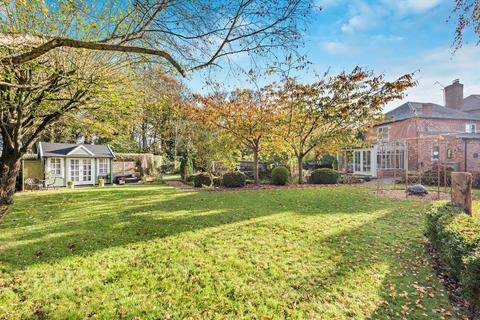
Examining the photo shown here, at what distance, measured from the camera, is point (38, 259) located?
160 inches

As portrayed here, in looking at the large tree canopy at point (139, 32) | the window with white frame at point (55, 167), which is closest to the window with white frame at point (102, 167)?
the window with white frame at point (55, 167)

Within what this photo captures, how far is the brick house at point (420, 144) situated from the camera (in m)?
17.3

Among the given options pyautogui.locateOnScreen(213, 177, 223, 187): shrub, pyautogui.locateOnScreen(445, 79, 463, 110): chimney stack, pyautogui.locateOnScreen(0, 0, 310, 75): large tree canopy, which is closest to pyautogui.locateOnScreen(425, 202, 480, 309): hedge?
pyautogui.locateOnScreen(0, 0, 310, 75): large tree canopy

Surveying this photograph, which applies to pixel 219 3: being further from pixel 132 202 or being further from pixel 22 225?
pixel 132 202

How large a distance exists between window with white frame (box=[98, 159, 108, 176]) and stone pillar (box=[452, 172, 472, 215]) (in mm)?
20675

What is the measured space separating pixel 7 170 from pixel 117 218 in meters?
5.35

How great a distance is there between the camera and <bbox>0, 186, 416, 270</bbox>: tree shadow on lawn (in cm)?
464

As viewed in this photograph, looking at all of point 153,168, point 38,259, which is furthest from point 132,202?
point 153,168

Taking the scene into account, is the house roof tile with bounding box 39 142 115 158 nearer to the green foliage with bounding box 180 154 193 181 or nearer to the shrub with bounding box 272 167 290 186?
the green foliage with bounding box 180 154 193 181

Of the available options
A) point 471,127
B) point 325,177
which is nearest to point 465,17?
point 325,177

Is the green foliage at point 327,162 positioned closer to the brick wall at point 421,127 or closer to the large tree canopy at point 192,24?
the brick wall at point 421,127

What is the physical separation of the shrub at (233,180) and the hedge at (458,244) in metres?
9.85

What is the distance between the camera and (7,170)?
8469 mm

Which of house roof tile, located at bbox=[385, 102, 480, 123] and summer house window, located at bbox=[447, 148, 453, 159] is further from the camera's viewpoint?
house roof tile, located at bbox=[385, 102, 480, 123]
